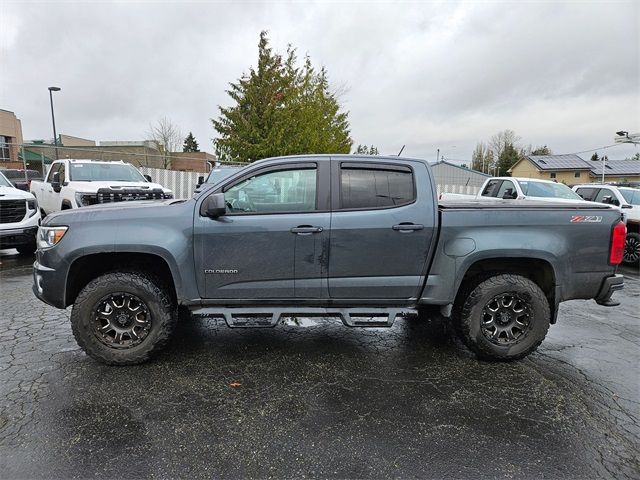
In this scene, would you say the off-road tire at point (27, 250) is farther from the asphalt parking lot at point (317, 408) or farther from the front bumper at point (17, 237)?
the asphalt parking lot at point (317, 408)

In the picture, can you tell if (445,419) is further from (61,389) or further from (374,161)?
(61,389)

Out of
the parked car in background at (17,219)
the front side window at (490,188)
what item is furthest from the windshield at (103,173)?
the front side window at (490,188)

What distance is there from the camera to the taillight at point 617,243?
3641mm

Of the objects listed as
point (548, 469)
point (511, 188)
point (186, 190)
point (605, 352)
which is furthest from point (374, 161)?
point (186, 190)

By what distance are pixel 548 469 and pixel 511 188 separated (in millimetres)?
9549

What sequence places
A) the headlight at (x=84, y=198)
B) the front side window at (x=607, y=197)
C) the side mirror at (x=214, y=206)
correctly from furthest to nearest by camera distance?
the front side window at (x=607, y=197), the headlight at (x=84, y=198), the side mirror at (x=214, y=206)

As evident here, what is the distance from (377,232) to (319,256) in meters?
0.56

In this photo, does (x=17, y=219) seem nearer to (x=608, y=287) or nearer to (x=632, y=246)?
(x=608, y=287)

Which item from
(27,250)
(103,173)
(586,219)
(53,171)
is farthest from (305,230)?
(53,171)

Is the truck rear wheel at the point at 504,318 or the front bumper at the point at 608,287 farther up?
the front bumper at the point at 608,287

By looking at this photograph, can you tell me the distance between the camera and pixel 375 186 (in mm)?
3697

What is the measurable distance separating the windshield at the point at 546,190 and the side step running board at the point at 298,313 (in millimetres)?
8429

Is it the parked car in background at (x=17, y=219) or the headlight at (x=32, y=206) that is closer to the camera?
the parked car in background at (x=17, y=219)

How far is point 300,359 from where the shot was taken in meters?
3.82
